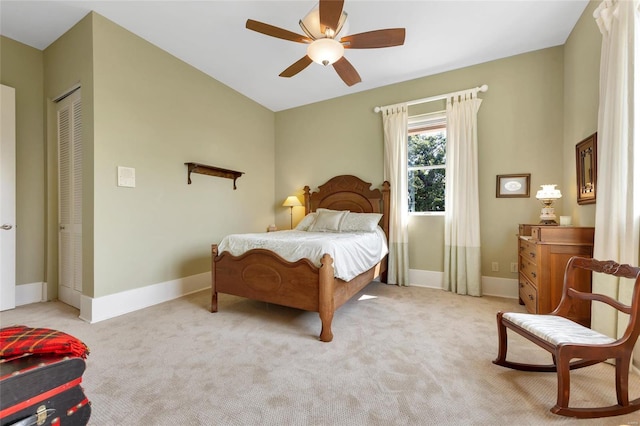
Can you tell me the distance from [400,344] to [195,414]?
58.7 inches

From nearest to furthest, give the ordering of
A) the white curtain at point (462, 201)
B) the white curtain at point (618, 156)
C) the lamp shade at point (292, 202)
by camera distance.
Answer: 1. the white curtain at point (618, 156)
2. the white curtain at point (462, 201)
3. the lamp shade at point (292, 202)

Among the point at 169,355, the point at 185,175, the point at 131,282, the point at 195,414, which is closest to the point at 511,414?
the point at 195,414

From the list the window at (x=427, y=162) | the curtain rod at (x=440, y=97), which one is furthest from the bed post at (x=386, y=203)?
the curtain rod at (x=440, y=97)

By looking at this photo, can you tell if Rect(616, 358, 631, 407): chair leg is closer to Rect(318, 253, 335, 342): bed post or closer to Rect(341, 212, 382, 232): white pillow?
Rect(318, 253, 335, 342): bed post

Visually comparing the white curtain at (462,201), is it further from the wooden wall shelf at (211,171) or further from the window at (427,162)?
the wooden wall shelf at (211,171)

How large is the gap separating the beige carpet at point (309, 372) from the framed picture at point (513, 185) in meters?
1.63

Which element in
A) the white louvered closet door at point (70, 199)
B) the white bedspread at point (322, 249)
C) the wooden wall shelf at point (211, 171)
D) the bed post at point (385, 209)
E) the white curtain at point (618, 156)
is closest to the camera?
the white curtain at point (618, 156)

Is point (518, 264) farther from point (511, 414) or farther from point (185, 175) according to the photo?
point (185, 175)

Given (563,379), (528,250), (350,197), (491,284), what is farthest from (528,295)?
(350,197)

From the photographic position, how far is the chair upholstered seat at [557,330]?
1.36 m

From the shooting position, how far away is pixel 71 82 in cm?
280

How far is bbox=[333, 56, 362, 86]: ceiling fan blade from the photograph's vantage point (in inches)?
102

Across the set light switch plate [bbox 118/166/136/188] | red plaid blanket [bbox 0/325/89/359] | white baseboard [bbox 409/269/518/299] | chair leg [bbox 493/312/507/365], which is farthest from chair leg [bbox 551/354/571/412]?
light switch plate [bbox 118/166/136/188]

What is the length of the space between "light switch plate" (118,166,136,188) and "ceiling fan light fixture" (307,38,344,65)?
2267mm
